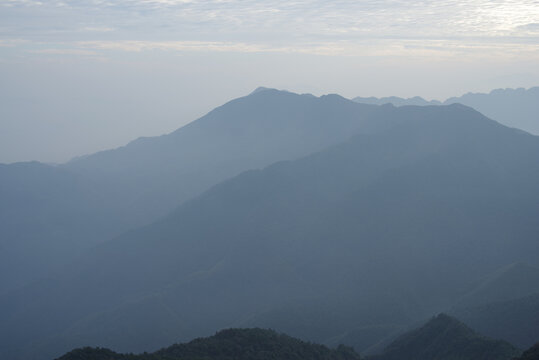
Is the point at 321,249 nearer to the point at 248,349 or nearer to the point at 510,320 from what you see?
the point at 510,320

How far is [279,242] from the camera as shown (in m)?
101

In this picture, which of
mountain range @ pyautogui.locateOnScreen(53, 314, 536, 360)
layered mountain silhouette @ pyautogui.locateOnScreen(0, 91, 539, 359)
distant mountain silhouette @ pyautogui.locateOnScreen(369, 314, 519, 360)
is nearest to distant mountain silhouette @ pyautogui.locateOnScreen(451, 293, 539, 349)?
distant mountain silhouette @ pyautogui.locateOnScreen(369, 314, 519, 360)

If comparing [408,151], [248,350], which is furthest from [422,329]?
[408,151]

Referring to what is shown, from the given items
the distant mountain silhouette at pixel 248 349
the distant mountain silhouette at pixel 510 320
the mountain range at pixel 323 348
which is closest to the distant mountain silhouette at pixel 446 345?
the mountain range at pixel 323 348

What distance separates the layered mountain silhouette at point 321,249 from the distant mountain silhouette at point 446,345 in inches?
493

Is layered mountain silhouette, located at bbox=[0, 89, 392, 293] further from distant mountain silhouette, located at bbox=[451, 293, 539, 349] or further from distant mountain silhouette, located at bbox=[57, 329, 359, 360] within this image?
distant mountain silhouette, located at bbox=[57, 329, 359, 360]

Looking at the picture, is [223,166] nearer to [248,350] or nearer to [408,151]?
[408,151]

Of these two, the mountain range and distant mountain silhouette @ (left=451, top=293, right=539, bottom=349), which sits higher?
the mountain range

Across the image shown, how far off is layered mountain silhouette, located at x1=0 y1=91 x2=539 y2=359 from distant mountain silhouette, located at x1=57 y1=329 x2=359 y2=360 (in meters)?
20.3

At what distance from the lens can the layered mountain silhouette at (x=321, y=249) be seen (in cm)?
8212

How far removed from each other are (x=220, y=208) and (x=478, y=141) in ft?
196

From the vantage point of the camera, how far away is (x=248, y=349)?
151ft

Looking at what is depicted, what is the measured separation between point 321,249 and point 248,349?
175ft

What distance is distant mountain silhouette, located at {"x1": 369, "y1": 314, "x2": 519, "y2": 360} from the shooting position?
4491 centimetres
